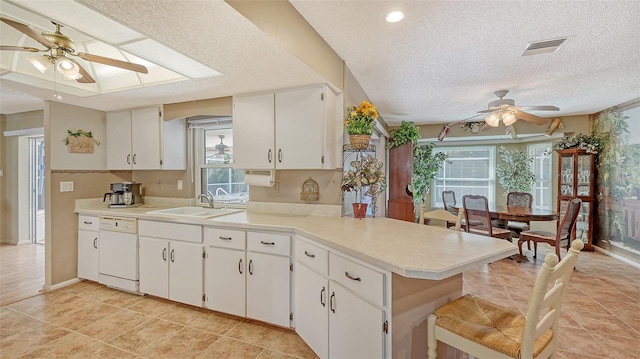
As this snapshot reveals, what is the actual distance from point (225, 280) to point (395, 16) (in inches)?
98.3

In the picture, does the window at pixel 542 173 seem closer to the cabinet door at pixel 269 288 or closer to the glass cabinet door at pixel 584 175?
the glass cabinet door at pixel 584 175

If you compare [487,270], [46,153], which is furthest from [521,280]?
[46,153]

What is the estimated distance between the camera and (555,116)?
537 centimetres

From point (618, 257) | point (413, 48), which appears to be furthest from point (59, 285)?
point (618, 257)

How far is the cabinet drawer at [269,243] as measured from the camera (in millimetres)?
2328

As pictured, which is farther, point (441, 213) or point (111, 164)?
point (111, 164)

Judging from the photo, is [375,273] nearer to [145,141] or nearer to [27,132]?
[145,141]

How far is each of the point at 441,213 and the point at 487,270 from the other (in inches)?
78.5

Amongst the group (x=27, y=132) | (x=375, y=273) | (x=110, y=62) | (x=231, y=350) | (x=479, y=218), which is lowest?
(x=231, y=350)

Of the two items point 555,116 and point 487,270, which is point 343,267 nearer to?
point 487,270

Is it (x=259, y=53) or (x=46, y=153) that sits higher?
(x=259, y=53)

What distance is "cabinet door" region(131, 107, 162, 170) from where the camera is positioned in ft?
11.4

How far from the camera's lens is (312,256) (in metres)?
2.04

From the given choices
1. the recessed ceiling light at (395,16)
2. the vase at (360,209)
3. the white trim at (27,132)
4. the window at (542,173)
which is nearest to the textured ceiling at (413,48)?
the recessed ceiling light at (395,16)
